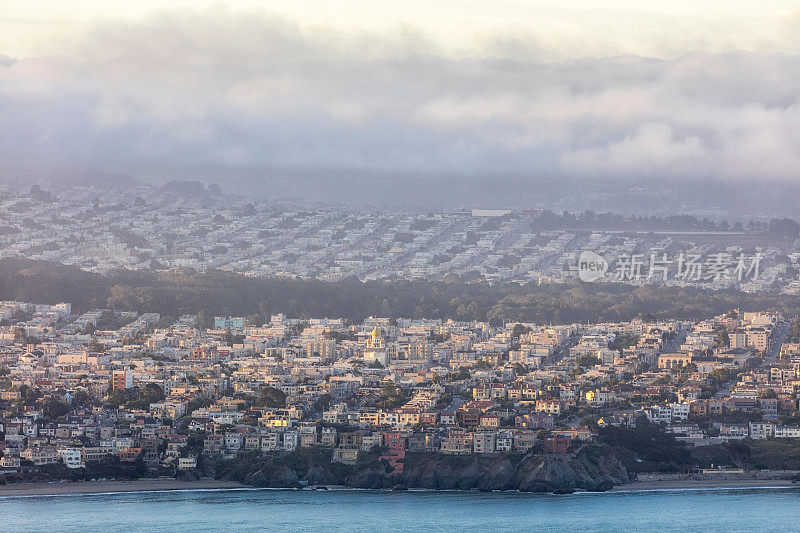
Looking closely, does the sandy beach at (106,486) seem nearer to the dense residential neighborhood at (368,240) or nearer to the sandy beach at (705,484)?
the sandy beach at (705,484)

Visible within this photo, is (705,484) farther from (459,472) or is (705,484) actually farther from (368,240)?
(368,240)

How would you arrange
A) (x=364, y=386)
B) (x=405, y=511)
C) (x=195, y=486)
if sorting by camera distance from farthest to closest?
(x=364, y=386) → (x=195, y=486) → (x=405, y=511)

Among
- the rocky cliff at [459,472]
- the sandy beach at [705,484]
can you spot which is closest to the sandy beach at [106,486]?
the rocky cliff at [459,472]

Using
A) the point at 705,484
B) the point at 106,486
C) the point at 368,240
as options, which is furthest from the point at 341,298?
the point at 705,484

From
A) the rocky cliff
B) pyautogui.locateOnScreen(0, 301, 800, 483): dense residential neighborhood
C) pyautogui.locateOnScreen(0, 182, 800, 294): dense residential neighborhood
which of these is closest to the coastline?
the rocky cliff

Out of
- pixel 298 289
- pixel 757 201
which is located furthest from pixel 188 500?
pixel 757 201
